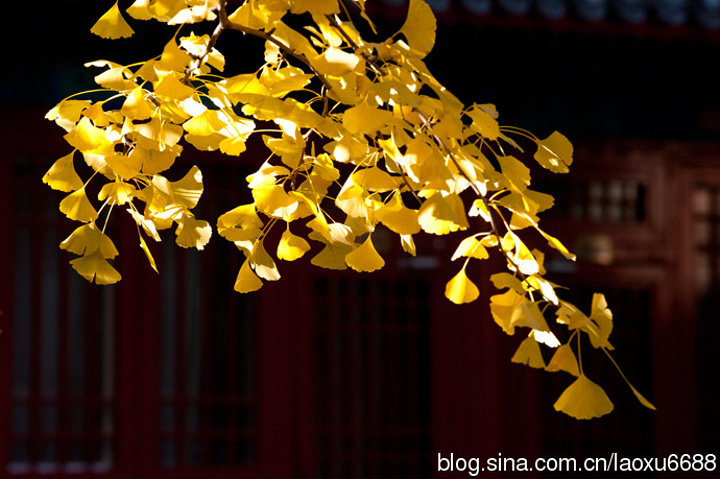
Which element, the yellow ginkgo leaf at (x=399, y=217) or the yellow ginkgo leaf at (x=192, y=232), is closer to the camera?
the yellow ginkgo leaf at (x=399, y=217)

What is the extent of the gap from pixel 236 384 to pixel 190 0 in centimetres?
272

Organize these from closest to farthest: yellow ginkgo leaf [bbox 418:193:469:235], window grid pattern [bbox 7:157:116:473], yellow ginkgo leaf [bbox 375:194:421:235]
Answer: yellow ginkgo leaf [bbox 418:193:469:235] → yellow ginkgo leaf [bbox 375:194:421:235] → window grid pattern [bbox 7:157:116:473]

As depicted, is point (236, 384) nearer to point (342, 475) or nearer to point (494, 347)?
point (342, 475)

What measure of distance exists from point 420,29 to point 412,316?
280 centimetres

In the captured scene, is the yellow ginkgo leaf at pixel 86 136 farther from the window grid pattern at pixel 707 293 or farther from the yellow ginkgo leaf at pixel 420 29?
the window grid pattern at pixel 707 293

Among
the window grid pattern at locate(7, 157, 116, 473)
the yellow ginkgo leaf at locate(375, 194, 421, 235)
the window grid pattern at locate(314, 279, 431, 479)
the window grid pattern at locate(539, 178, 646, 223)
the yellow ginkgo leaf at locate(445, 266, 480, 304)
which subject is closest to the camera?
the yellow ginkgo leaf at locate(375, 194, 421, 235)

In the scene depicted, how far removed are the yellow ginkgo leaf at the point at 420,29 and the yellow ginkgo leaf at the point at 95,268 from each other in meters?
0.52

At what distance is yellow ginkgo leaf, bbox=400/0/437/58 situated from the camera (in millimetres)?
1417

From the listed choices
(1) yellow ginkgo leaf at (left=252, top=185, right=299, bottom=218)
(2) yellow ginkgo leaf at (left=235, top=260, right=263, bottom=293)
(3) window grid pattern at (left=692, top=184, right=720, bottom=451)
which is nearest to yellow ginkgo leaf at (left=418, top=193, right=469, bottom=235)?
(1) yellow ginkgo leaf at (left=252, top=185, right=299, bottom=218)

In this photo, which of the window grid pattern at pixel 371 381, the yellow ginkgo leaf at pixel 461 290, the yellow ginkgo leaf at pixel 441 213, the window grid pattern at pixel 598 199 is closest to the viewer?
the yellow ginkgo leaf at pixel 441 213

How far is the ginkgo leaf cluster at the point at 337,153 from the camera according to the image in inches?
52.2

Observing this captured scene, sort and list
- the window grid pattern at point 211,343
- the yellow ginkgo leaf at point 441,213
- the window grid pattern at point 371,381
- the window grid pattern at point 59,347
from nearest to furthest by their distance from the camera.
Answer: the yellow ginkgo leaf at point 441,213, the window grid pattern at point 59,347, the window grid pattern at point 211,343, the window grid pattern at point 371,381

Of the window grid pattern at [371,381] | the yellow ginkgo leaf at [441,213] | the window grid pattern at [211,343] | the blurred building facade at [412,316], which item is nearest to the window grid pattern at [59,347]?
the blurred building facade at [412,316]

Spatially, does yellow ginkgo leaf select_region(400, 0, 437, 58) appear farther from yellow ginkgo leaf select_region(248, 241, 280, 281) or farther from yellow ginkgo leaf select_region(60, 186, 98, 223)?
yellow ginkgo leaf select_region(60, 186, 98, 223)
